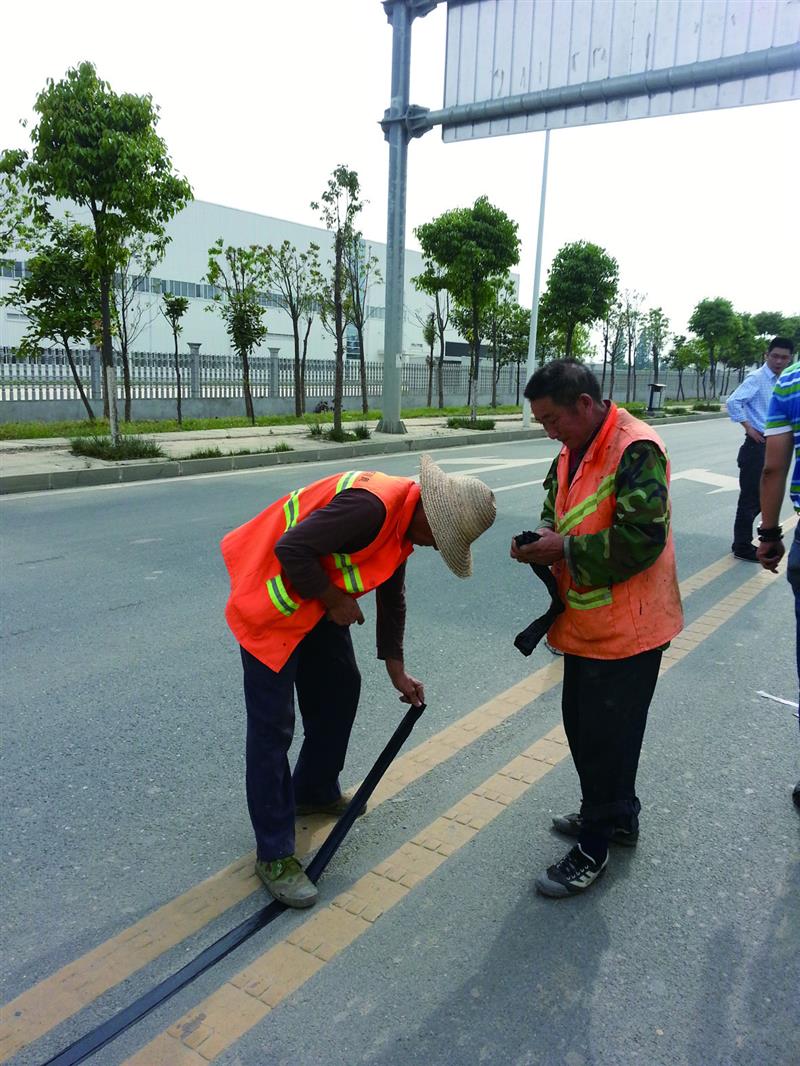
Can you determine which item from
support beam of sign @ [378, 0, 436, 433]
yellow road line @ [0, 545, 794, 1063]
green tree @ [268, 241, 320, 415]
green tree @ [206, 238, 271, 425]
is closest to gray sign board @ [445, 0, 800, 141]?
support beam of sign @ [378, 0, 436, 433]

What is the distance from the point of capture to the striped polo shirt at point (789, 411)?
10.1 feet

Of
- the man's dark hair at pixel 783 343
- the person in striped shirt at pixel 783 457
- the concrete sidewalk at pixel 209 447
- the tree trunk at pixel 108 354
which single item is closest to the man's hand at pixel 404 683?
the person in striped shirt at pixel 783 457

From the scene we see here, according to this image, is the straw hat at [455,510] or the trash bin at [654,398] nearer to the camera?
the straw hat at [455,510]

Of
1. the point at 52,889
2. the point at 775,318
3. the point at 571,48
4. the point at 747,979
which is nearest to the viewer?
the point at 747,979

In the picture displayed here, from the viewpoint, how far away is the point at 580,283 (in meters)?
25.8

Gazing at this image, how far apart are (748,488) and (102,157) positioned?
9.35 meters

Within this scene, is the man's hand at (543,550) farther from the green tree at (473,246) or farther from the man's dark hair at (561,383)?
the green tree at (473,246)

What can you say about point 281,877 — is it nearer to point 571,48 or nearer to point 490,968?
point 490,968

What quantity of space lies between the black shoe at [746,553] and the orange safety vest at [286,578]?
5.40 m

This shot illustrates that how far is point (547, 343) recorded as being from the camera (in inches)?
1374

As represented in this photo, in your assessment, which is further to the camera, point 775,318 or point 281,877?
point 775,318

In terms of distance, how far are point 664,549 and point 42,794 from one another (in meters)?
2.32

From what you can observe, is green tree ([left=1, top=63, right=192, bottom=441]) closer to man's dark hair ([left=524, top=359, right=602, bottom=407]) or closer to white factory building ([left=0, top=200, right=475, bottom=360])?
man's dark hair ([left=524, top=359, right=602, bottom=407])

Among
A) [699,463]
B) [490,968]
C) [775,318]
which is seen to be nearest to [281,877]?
[490,968]
